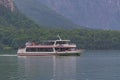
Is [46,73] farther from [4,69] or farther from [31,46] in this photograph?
[31,46]

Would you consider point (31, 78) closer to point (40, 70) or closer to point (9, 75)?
point (9, 75)

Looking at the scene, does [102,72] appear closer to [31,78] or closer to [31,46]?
[31,78]

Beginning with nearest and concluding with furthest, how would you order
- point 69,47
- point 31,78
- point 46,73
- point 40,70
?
point 31,78 → point 46,73 → point 40,70 → point 69,47

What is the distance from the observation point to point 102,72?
339ft

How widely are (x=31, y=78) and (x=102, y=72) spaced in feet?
52.4

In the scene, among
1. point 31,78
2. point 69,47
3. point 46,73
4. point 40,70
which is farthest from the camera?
point 69,47

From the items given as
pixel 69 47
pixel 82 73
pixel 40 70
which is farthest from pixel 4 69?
pixel 69 47

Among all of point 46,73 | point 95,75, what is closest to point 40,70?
point 46,73

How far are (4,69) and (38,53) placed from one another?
58856mm

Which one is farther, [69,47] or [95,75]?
[69,47]

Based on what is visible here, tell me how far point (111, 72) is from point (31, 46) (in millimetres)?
68886

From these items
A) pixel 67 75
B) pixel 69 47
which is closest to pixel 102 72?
pixel 67 75

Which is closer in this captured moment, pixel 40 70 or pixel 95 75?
pixel 95 75

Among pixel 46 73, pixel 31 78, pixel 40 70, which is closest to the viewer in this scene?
pixel 31 78
